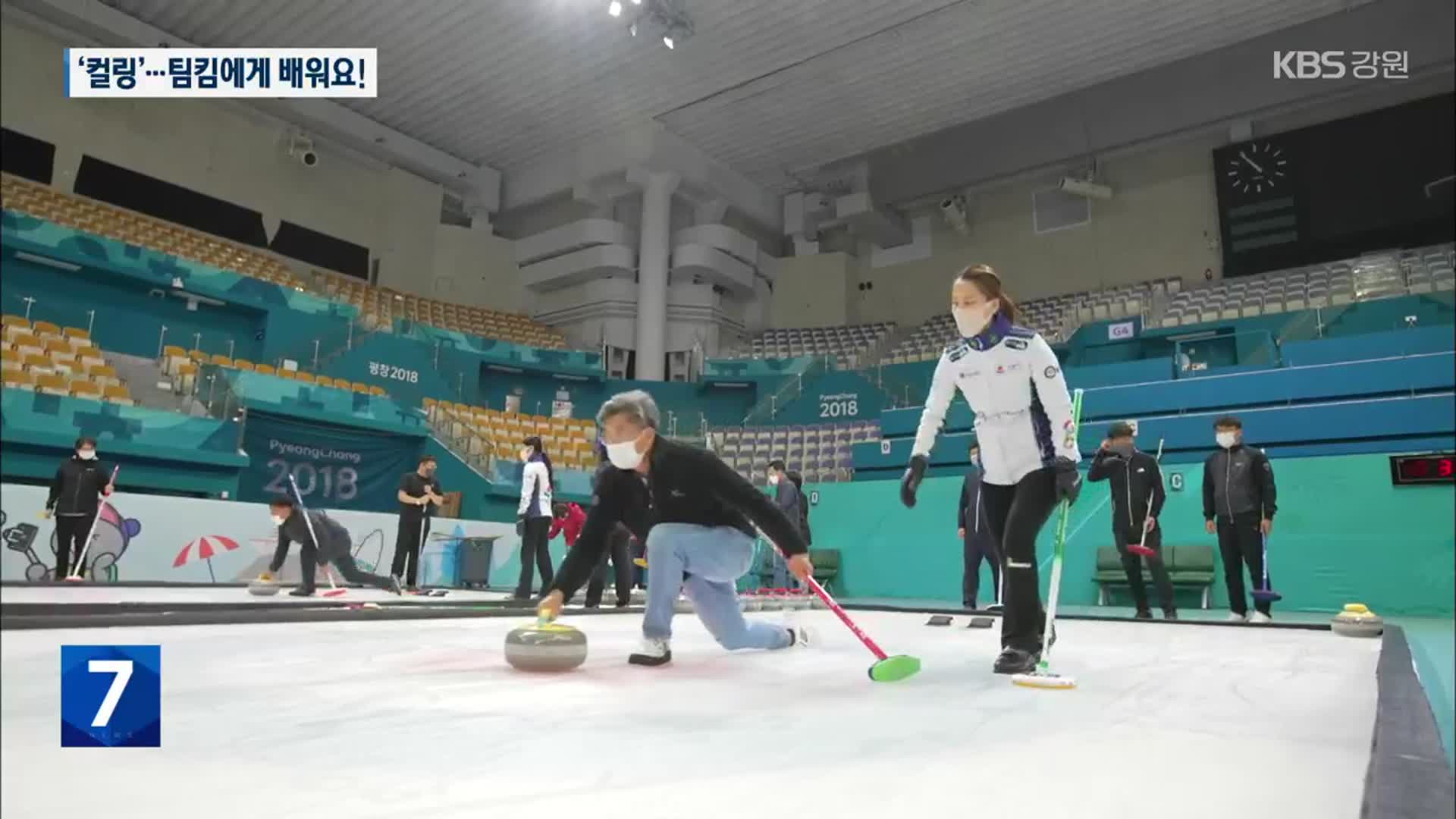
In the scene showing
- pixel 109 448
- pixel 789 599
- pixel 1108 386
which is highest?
pixel 1108 386

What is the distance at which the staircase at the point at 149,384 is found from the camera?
0.93m

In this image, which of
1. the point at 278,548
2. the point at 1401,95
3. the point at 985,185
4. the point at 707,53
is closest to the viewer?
the point at 278,548

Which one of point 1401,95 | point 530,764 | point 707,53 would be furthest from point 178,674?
point 1401,95

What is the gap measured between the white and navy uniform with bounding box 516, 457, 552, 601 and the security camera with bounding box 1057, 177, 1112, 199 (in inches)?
536

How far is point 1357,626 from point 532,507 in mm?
4936

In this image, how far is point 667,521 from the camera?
2549 millimetres

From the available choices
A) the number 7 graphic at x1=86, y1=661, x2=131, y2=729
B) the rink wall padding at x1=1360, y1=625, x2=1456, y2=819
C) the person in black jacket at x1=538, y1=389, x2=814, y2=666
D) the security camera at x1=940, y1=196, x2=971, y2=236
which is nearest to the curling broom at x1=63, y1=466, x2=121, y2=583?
the number 7 graphic at x1=86, y1=661, x2=131, y2=729

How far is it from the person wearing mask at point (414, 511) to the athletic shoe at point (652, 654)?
14.1ft

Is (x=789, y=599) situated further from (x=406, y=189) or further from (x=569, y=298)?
(x=569, y=298)

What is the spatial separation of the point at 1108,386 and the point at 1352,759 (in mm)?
9771

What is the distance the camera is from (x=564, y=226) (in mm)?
17797

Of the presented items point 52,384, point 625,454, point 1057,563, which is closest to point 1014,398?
point 1057,563

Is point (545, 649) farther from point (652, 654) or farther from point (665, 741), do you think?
point (665, 741)

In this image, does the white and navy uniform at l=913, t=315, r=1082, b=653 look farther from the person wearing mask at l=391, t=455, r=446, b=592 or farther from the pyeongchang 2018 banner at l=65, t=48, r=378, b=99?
the person wearing mask at l=391, t=455, r=446, b=592
